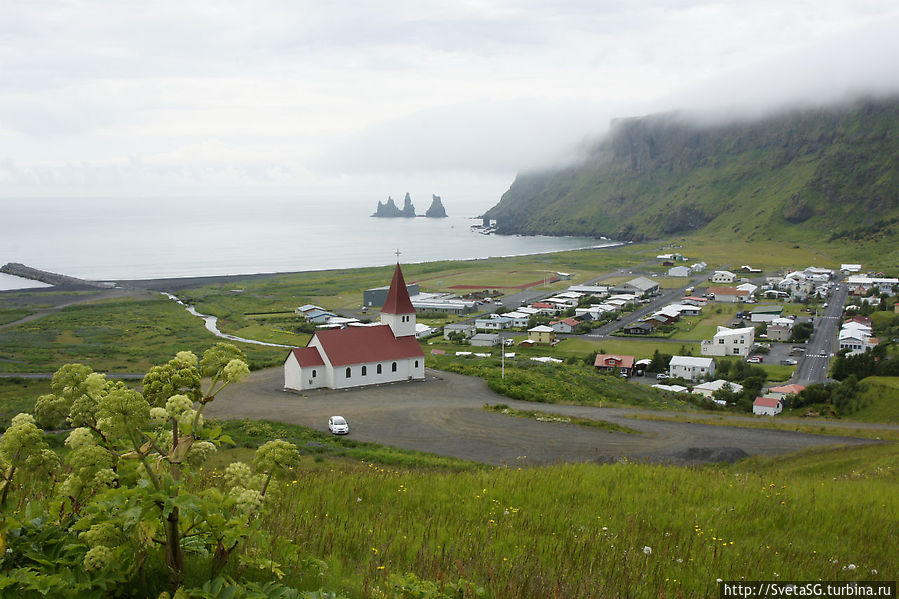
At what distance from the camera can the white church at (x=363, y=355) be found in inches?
1364

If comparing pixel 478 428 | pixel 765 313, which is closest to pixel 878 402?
pixel 478 428

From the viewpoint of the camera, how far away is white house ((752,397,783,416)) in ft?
145

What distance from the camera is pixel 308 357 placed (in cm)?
3459

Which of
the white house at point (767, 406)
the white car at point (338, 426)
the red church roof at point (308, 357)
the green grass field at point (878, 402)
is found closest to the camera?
the white car at point (338, 426)

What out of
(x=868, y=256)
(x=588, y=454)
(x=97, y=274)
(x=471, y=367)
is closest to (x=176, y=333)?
(x=471, y=367)

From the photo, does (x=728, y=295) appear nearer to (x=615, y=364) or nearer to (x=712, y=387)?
(x=615, y=364)

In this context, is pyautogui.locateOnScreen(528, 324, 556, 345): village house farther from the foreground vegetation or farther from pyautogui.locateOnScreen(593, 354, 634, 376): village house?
the foreground vegetation

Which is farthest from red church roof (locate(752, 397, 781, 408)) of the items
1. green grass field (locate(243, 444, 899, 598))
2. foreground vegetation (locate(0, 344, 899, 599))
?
green grass field (locate(243, 444, 899, 598))

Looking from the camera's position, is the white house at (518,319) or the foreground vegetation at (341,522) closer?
the foreground vegetation at (341,522)

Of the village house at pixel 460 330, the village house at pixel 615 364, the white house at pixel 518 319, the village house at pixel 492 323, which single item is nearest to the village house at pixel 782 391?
the village house at pixel 615 364

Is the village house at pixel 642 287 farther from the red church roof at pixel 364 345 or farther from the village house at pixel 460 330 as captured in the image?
the red church roof at pixel 364 345

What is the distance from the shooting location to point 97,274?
13762 cm

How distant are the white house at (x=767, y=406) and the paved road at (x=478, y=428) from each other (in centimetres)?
1838

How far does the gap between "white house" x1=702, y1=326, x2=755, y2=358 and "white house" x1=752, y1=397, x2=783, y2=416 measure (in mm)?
23275
